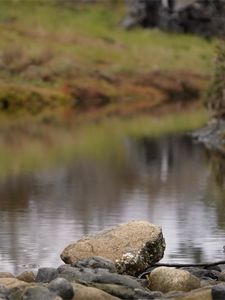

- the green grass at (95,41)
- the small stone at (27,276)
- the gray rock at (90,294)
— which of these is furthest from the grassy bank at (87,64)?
the gray rock at (90,294)

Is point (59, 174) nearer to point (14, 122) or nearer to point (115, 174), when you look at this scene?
point (115, 174)

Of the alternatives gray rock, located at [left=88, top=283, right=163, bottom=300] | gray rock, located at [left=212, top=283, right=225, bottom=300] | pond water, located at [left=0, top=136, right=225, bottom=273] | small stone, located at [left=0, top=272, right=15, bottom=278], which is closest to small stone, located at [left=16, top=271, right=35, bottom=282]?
small stone, located at [left=0, top=272, right=15, bottom=278]

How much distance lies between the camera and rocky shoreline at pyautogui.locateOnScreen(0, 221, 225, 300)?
14.2m

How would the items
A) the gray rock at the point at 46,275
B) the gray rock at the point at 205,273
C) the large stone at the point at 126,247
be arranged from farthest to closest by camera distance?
the large stone at the point at 126,247 < the gray rock at the point at 205,273 < the gray rock at the point at 46,275

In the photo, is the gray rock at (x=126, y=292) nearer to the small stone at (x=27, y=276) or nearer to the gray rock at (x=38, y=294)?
the gray rock at (x=38, y=294)

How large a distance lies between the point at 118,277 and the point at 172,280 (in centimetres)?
76

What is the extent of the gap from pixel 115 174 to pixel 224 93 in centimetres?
1069

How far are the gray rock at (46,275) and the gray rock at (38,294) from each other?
124cm

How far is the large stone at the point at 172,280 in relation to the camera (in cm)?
1501

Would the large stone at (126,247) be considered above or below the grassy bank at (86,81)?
above

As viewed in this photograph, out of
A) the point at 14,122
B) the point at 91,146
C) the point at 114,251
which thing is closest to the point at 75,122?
the point at 14,122

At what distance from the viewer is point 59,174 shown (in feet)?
104

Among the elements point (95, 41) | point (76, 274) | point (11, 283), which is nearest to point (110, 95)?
point (95, 41)

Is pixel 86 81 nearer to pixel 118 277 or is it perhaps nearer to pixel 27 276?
pixel 27 276
